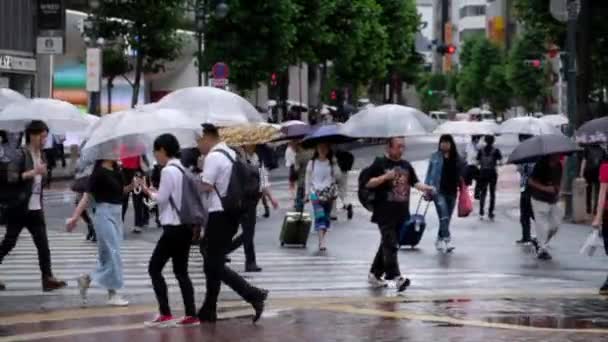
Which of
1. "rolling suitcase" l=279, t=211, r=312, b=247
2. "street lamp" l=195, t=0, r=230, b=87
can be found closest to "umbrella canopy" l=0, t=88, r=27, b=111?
"rolling suitcase" l=279, t=211, r=312, b=247

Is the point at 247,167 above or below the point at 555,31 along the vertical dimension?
below

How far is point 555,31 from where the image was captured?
4675 centimetres

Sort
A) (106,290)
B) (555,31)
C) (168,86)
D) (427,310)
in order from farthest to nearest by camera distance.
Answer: (168,86)
(555,31)
(106,290)
(427,310)

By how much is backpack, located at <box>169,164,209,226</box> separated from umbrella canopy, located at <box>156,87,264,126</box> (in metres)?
4.23

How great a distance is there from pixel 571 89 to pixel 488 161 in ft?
7.61

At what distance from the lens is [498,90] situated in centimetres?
16362

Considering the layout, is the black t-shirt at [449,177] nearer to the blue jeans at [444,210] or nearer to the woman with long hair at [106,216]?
the blue jeans at [444,210]

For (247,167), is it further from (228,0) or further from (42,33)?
(228,0)

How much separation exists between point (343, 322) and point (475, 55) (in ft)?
526

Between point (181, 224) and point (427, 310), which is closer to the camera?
point (181, 224)

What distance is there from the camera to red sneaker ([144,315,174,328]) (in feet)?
46.5

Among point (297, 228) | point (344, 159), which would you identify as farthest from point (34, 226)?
point (344, 159)

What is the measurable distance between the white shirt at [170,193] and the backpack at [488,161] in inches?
745

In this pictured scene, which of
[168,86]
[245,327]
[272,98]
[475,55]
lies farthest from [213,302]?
[475,55]
